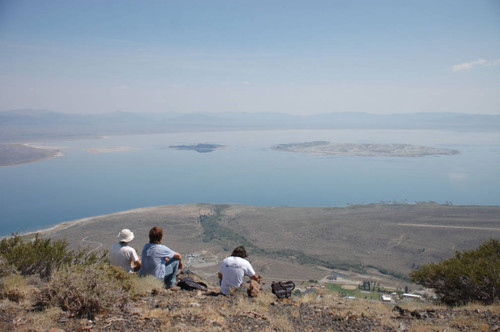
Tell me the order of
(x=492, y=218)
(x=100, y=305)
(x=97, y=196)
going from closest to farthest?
(x=100, y=305) < (x=492, y=218) < (x=97, y=196)

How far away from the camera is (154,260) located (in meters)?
5.66

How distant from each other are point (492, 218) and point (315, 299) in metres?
40.8

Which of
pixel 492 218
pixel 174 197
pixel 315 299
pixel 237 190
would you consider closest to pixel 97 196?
pixel 174 197

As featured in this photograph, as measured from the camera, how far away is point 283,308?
5012 mm

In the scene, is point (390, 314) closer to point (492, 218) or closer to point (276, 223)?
point (276, 223)

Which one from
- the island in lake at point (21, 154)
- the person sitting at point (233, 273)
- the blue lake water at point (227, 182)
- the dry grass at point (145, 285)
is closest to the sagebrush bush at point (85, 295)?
the dry grass at point (145, 285)

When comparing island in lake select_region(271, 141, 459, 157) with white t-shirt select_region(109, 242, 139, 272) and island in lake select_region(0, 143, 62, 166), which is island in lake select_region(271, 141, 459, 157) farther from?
white t-shirt select_region(109, 242, 139, 272)

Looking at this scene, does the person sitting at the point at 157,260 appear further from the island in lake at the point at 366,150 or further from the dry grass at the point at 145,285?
the island in lake at the point at 366,150

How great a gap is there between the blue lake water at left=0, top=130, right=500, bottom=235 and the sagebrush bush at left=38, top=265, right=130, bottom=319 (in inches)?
1634

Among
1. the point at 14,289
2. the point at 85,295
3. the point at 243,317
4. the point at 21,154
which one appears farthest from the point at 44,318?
the point at 21,154

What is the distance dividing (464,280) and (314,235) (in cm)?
2869

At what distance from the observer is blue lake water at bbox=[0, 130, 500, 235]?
2274 inches

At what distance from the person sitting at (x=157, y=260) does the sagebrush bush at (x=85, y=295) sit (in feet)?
3.81

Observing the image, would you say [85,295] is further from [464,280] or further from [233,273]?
[464,280]
